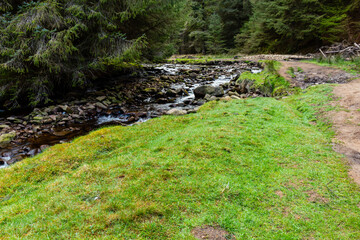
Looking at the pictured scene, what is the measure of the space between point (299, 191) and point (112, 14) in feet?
45.6

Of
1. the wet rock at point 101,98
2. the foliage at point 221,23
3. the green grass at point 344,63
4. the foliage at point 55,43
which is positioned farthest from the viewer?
the foliage at point 221,23

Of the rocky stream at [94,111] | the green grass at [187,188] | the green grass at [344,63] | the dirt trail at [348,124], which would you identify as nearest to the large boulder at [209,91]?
the rocky stream at [94,111]

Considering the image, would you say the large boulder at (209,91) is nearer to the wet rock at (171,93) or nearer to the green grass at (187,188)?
the wet rock at (171,93)

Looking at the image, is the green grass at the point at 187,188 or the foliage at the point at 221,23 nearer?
the green grass at the point at 187,188

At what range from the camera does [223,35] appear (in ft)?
164

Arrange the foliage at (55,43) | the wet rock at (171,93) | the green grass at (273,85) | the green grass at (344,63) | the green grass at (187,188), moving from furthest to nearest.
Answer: the wet rock at (171,93)
the green grass at (344,63)
the green grass at (273,85)
the foliage at (55,43)
the green grass at (187,188)

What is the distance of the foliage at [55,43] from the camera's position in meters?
9.70

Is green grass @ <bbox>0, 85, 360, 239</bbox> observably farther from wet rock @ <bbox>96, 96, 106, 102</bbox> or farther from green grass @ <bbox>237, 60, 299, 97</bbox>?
wet rock @ <bbox>96, 96, 106, 102</bbox>

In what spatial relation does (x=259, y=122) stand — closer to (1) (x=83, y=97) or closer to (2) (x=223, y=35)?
(1) (x=83, y=97)

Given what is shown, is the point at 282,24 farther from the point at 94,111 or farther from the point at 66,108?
the point at 66,108

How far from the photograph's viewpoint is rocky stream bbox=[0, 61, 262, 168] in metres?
7.95

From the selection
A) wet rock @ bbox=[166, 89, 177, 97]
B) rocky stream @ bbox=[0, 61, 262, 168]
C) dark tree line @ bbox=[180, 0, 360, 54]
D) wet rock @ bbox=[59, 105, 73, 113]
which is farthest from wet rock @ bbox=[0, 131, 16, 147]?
dark tree line @ bbox=[180, 0, 360, 54]

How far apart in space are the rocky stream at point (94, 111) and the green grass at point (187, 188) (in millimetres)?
2834

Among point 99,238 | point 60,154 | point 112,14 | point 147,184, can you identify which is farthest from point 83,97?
point 99,238
